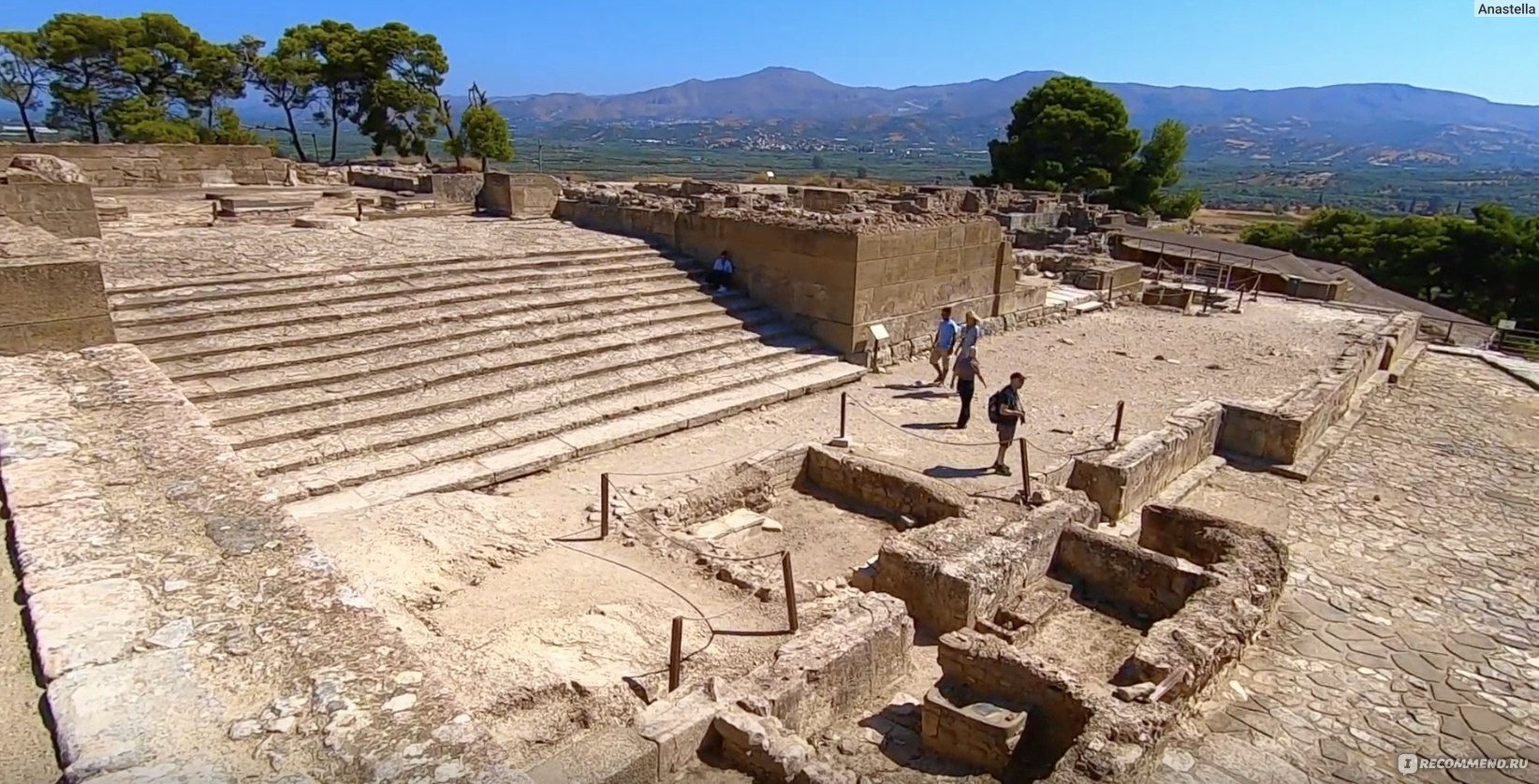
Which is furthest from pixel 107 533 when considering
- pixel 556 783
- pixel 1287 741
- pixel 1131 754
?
pixel 1287 741

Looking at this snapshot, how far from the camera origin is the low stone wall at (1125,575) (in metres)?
6.81

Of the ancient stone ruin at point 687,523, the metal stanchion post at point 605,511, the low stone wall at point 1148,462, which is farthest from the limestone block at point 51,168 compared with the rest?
the low stone wall at point 1148,462

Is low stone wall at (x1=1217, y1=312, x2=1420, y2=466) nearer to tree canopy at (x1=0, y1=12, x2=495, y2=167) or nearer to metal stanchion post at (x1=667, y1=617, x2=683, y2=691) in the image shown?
metal stanchion post at (x1=667, y1=617, x2=683, y2=691)

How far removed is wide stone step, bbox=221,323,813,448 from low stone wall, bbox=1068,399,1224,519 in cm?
535

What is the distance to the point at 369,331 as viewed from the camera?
33.8ft

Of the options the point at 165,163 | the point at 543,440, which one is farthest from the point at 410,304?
the point at 165,163

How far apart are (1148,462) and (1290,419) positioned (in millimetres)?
2635

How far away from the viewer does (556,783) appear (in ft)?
12.3

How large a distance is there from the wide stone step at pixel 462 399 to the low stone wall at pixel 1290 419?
6.59 meters

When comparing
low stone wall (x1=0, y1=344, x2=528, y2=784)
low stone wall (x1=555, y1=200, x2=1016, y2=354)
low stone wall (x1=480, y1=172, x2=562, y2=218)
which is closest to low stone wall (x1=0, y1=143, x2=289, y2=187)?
low stone wall (x1=480, y1=172, x2=562, y2=218)

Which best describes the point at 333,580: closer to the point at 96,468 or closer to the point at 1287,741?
the point at 96,468

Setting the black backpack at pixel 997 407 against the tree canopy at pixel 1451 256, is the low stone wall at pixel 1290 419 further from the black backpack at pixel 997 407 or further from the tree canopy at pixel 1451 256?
the tree canopy at pixel 1451 256

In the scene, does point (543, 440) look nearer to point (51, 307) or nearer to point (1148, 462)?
point (51, 307)

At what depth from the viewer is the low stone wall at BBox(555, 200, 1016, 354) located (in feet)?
43.4
